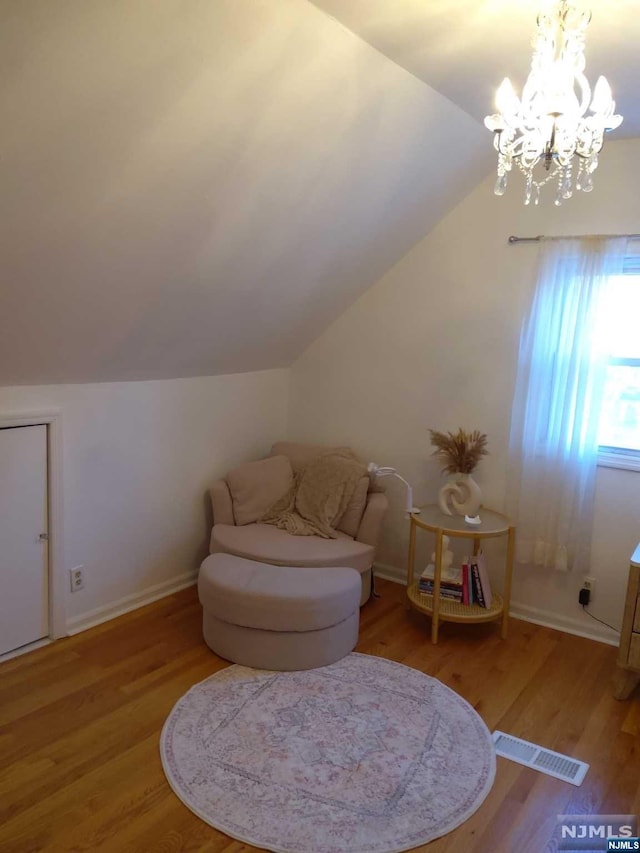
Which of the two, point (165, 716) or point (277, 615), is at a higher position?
point (277, 615)

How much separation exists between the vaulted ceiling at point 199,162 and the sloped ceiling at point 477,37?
1cm

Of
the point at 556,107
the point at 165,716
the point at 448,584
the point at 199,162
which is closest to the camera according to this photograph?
the point at 556,107

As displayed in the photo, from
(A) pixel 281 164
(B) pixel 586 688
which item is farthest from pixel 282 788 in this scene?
(A) pixel 281 164

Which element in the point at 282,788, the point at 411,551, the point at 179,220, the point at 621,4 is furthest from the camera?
the point at 411,551

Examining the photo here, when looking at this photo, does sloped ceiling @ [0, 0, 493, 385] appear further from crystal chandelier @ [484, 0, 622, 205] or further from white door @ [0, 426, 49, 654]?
crystal chandelier @ [484, 0, 622, 205]

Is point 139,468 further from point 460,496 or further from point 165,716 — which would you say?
point 460,496

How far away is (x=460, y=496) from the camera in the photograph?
3428mm

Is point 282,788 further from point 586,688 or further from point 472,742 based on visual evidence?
point 586,688

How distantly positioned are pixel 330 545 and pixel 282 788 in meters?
1.33

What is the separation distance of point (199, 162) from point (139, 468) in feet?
5.55

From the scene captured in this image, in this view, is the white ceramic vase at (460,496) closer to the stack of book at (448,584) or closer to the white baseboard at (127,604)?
the stack of book at (448,584)

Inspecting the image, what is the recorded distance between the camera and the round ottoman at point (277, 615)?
111 inches

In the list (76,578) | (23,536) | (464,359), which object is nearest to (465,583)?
(464,359)

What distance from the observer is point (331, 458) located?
12.3 feet
